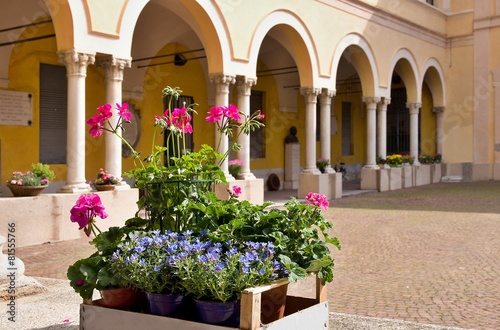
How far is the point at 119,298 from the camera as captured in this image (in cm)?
324

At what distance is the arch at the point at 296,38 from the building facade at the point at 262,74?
0.04 metres

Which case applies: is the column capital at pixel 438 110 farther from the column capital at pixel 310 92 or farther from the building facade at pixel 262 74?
the column capital at pixel 310 92

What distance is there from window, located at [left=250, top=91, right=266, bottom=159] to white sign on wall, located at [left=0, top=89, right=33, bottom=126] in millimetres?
8461

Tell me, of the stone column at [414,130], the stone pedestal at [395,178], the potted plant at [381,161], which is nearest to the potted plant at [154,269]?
the potted plant at [381,161]

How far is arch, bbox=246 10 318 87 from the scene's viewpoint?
14.2m

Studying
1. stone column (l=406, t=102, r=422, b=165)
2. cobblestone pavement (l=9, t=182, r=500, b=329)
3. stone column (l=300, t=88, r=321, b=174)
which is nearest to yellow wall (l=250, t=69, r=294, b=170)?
stone column (l=300, t=88, r=321, b=174)

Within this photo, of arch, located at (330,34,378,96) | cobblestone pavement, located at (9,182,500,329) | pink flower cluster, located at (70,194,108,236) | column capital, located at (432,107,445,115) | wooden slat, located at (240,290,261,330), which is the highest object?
arch, located at (330,34,378,96)

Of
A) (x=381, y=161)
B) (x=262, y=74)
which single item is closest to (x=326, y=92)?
(x=262, y=74)

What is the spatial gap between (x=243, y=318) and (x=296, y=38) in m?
13.5

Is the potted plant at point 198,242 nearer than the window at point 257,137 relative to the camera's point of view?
Yes

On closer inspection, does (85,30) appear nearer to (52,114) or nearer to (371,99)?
(52,114)

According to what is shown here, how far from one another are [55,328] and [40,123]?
10.2 m

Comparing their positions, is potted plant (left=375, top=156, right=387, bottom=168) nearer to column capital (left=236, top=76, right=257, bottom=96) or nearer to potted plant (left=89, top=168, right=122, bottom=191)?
column capital (left=236, top=76, right=257, bottom=96)

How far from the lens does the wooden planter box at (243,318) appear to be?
2.75 m
